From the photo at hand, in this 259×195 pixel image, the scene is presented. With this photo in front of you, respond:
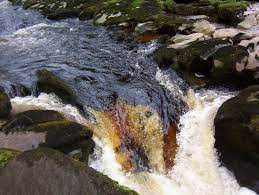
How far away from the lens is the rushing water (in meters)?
10.7

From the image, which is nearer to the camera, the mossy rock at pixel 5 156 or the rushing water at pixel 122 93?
the mossy rock at pixel 5 156

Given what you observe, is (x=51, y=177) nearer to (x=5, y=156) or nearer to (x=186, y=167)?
(x=5, y=156)

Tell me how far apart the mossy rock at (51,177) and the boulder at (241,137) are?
14.4 ft

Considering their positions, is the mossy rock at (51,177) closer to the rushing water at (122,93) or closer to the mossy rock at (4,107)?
the rushing water at (122,93)

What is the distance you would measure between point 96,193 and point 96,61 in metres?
9.88

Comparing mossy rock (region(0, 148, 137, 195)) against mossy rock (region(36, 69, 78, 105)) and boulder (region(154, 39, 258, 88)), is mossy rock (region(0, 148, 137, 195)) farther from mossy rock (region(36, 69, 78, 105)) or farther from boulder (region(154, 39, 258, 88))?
boulder (region(154, 39, 258, 88))

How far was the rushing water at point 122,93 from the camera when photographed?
1068 cm

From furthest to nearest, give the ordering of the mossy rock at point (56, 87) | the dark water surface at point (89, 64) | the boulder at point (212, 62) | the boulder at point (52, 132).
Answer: the boulder at point (212, 62) → the dark water surface at point (89, 64) → the mossy rock at point (56, 87) → the boulder at point (52, 132)

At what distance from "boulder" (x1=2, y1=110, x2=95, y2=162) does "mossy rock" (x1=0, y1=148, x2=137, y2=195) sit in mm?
2781

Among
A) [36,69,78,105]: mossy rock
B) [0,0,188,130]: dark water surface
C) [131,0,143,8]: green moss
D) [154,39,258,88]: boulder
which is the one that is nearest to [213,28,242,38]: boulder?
[154,39,258,88]: boulder

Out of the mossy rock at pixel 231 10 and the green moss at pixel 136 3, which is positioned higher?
the mossy rock at pixel 231 10

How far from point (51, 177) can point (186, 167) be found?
4.95 metres

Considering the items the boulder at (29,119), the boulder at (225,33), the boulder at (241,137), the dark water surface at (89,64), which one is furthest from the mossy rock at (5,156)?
the boulder at (225,33)

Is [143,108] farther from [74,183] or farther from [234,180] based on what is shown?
[74,183]
